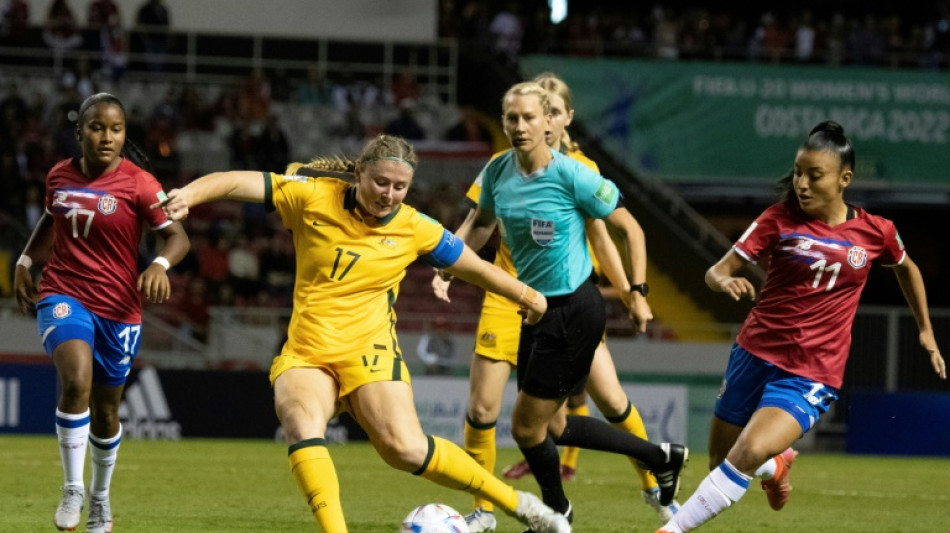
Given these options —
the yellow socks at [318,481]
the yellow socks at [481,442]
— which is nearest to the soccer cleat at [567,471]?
the yellow socks at [481,442]

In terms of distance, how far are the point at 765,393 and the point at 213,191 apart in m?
3.00

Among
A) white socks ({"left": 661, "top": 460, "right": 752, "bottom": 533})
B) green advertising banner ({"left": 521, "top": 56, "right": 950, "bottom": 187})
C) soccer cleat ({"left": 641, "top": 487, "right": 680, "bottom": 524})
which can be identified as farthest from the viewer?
green advertising banner ({"left": 521, "top": 56, "right": 950, "bottom": 187})

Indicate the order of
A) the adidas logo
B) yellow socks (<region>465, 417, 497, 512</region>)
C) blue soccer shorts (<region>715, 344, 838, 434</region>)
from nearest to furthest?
blue soccer shorts (<region>715, 344, 838, 434</region>)
yellow socks (<region>465, 417, 497, 512</region>)
the adidas logo

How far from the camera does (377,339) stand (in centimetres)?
722

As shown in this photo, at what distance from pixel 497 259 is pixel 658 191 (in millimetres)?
14606

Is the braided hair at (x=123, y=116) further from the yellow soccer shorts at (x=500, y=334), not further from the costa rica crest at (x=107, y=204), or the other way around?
the yellow soccer shorts at (x=500, y=334)

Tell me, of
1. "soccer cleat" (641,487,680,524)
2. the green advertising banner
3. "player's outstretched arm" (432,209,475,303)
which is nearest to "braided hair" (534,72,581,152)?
"player's outstretched arm" (432,209,475,303)

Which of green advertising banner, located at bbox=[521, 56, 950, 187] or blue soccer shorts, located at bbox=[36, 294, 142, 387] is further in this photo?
green advertising banner, located at bbox=[521, 56, 950, 187]

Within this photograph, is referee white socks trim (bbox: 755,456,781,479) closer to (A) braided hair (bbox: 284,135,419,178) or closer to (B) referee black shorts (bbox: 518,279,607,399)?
(B) referee black shorts (bbox: 518,279,607,399)

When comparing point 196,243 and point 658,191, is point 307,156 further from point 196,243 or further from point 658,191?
point 658,191

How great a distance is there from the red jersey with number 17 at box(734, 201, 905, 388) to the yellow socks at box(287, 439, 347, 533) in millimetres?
2445

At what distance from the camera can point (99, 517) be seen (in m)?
7.91

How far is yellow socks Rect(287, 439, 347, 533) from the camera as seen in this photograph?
6605 mm

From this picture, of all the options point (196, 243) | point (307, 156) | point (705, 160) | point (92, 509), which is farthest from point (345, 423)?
point (92, 509)
